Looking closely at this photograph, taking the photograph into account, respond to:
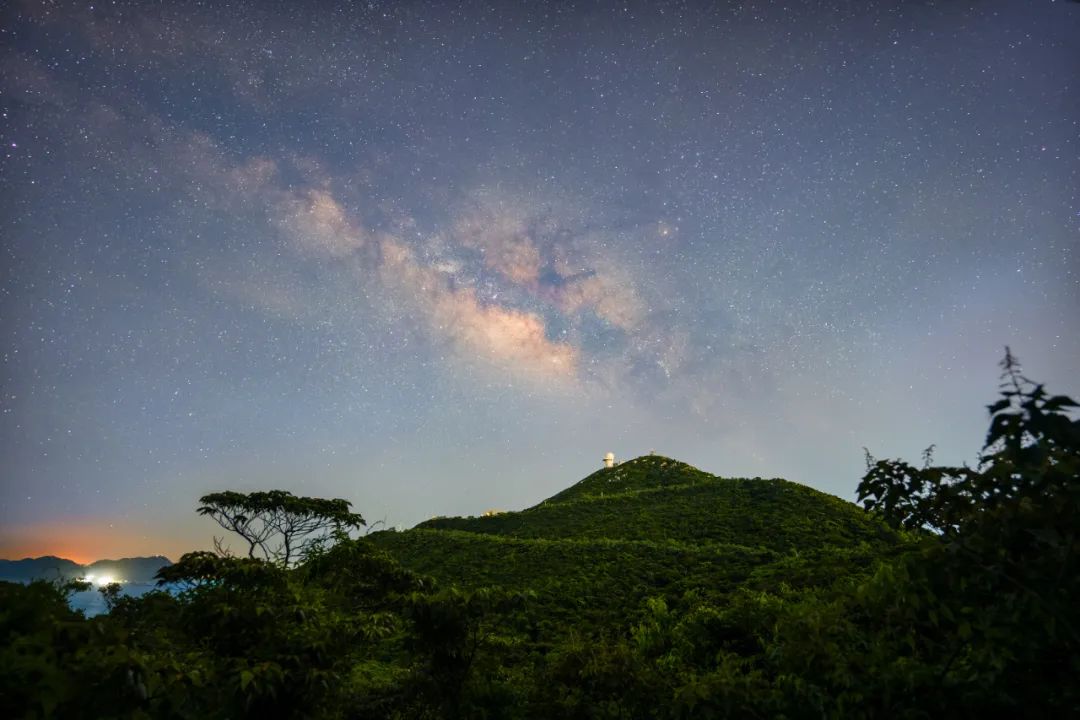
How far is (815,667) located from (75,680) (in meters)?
4.50

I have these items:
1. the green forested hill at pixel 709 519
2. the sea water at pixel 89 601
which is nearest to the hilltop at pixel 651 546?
the green forested hill at pixel 709 519

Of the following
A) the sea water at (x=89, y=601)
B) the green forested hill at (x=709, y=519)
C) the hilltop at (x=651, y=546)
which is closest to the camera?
the sea water at (x=89, y=601)

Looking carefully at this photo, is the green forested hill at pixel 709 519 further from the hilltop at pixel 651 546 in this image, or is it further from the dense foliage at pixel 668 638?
the dense foliage at pixel 668 638

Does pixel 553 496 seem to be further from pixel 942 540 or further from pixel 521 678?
pixel 942 540

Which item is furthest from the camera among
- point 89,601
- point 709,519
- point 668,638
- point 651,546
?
point 709,519

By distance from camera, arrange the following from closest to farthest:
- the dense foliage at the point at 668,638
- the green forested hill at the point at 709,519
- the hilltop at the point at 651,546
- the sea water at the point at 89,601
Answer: the dense foliage at the point at 668,638, the sea water at the point at 89,601, the hilltop at the point at 651,546, the green forested hill at the point at 709,519

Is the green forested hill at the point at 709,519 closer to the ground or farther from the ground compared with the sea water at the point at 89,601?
farther from the ground

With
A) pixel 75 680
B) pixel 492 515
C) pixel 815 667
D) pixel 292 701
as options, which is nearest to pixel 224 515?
pixel 292 701

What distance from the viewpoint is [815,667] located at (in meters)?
3.73

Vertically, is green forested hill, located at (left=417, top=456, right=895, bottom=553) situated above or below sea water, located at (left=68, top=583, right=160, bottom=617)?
above

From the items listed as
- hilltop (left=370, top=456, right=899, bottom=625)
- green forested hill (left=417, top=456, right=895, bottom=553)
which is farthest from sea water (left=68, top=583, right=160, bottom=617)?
green forested hill (left=417, top=456, right=895, bottom=553)

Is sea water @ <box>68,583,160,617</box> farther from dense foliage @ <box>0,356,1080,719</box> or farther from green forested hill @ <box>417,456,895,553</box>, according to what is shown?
green forested hill @ <box>417,456,895,553</box>

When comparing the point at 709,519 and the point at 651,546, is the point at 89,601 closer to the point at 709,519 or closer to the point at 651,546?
the point at 651,546

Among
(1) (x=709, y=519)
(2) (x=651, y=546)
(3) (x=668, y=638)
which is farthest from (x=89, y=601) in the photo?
(1) (x=709, y=519)
